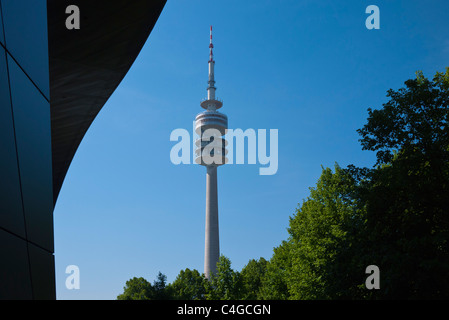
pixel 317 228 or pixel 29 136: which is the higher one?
pixel 29 136

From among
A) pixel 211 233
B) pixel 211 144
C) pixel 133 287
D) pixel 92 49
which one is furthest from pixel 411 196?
pixel 211 144

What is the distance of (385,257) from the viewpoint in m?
16.2

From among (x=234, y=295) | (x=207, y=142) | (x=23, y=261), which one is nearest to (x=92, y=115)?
(x=23, y=261)

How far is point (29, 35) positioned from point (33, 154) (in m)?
2.38

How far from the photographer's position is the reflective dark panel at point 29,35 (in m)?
7.86

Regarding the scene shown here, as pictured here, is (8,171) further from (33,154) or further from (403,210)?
(403,210)

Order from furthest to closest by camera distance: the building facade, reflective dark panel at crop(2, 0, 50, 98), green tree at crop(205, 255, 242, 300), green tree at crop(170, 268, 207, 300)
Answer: green tree at crop(170, 268, 207, 300) < green tree at crop(205, 255, 242, 300) < reflective dark panel at crop(2, 0, 50, 98) < the building facade

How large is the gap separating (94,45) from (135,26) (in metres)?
1.69

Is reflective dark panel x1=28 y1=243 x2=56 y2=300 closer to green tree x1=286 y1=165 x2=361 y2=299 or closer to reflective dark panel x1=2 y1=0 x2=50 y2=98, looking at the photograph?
reflective dark panel x1=2 y1=0 x2=50 y2=98

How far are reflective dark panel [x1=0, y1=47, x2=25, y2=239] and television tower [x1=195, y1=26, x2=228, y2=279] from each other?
354 ft

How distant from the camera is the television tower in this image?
379ft

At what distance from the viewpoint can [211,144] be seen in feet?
417

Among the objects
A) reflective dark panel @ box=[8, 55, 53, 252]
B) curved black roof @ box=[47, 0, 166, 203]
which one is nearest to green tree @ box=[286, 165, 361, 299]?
curved black roof @ box=[47, 0, 166, 203]

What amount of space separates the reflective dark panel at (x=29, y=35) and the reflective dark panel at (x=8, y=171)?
2.10 ft
